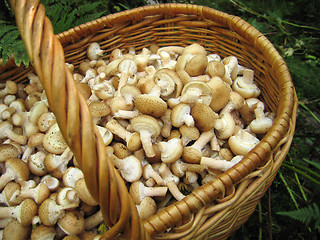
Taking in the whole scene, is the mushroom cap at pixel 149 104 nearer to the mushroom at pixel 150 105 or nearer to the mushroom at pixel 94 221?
the mushroom at pixel 150 105

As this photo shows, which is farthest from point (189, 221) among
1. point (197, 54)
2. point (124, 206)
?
point (197, 54)

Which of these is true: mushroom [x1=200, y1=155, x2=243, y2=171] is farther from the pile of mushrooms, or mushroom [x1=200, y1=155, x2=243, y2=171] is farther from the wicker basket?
the wicker basket

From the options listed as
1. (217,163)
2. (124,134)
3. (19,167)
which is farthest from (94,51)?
(217,163)

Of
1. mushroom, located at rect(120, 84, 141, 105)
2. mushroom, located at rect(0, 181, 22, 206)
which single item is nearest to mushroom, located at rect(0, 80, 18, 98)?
mushroom, located at rect(0, 181, 22, 206)

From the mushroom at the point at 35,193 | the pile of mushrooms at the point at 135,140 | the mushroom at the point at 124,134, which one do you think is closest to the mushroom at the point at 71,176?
the pile of mushrooms at the point at 135,140

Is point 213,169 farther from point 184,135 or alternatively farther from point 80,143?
point 80,143
